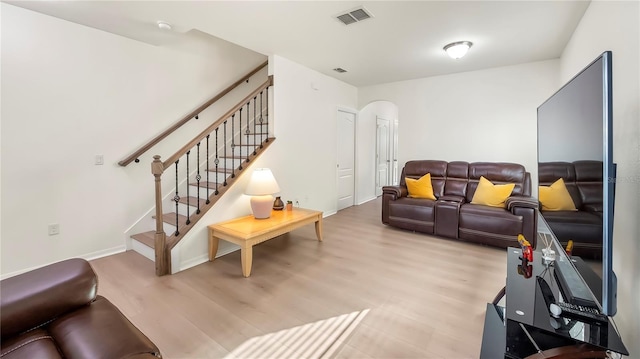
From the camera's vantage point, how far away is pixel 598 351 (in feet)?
3.41

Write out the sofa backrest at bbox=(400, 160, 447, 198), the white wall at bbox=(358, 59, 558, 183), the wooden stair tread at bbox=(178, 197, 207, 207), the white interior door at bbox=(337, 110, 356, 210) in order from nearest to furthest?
the wooden stair tread at bbox=(178, 197, 207, 207) < the white wall at bbox=(358, 59, 558, 183) < the sofa backrest at bbox=(400, 160, 447, 198) < the white interior door at bbox=(337, 110, 356, 210)

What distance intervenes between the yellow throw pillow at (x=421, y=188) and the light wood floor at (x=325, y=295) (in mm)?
932

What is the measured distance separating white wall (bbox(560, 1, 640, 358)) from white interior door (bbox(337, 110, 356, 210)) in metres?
3.95

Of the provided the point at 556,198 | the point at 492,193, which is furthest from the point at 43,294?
the point at 492,193

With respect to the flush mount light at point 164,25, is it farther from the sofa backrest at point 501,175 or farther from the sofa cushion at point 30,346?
the sofa backrest at point 501,175

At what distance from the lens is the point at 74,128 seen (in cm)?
299

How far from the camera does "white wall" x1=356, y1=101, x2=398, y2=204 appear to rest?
6.11m

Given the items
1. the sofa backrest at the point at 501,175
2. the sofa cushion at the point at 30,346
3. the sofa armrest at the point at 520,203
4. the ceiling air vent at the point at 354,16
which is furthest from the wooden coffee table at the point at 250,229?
the sofa backrest at the point at 501,175

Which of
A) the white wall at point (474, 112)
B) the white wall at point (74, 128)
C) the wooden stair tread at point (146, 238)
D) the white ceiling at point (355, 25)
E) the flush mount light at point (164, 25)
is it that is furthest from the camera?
the white wall at point (474, 112)

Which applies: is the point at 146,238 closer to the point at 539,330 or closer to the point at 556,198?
the point at 539,330

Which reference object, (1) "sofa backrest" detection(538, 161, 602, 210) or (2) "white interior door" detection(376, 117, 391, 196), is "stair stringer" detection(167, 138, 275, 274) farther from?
(2) "white interior door" detection(376, 117, 391, 196)

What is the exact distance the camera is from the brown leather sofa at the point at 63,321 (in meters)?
0.93

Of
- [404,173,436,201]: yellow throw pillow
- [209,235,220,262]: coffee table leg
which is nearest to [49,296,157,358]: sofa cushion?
[209,235,220,262]: coffee table leg

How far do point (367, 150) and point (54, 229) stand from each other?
5.38 meters
